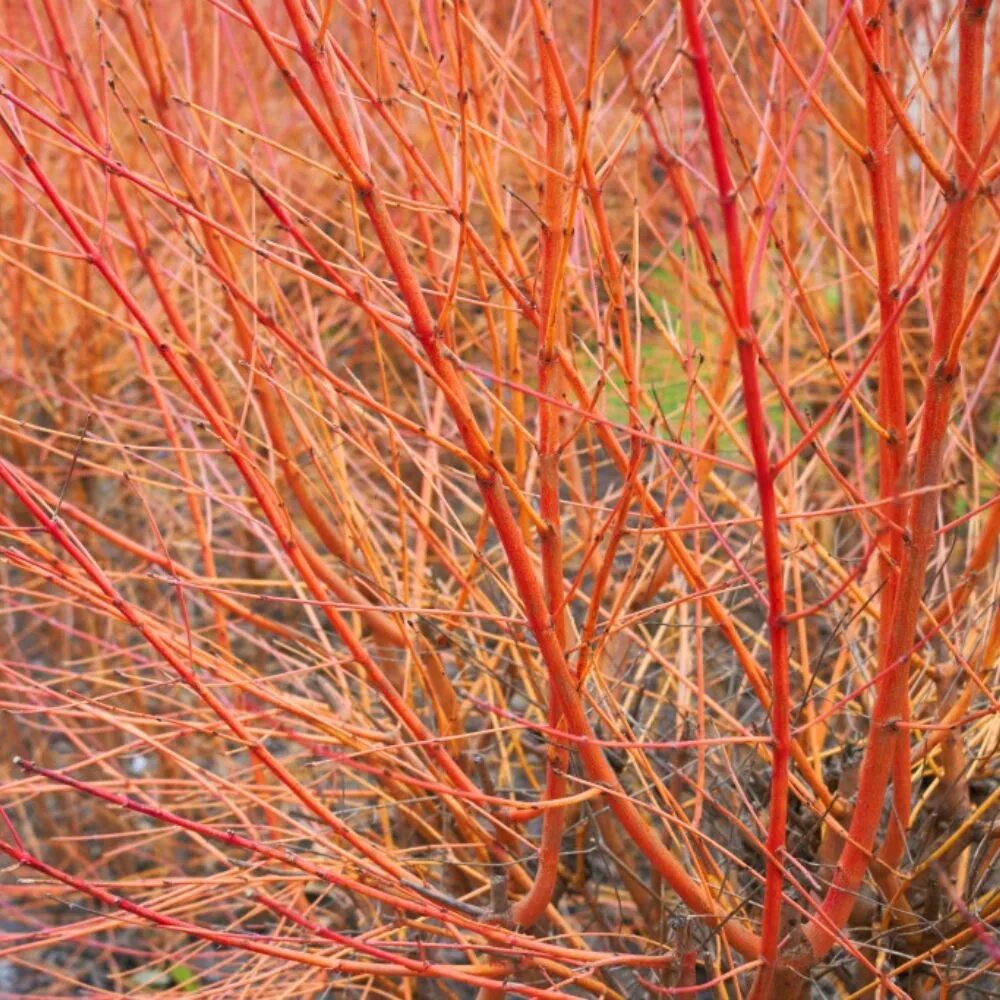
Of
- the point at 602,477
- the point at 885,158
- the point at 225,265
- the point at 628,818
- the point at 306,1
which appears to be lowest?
the point at 602,477

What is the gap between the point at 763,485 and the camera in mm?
1155

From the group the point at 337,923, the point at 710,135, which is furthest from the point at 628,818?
the point at 337,923

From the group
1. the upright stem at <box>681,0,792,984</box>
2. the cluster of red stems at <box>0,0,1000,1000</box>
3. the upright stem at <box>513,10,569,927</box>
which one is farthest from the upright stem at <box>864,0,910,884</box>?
the upright stem at <box>513,10,569,927</box>

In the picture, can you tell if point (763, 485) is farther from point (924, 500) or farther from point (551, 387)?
point (551, 387)

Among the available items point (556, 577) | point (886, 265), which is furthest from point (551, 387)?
point (886, 265)

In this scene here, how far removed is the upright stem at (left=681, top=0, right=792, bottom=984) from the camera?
0.91 metres

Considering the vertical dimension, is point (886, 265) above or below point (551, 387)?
above

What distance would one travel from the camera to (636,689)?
7.56 ft

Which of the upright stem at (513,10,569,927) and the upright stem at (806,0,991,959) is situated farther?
the upright stem at (513,10,569,927)

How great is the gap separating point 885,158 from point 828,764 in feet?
3.98

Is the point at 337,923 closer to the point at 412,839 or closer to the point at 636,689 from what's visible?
the point at 412,839

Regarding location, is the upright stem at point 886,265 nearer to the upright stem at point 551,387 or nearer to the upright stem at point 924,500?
the upright stem at point 924,500

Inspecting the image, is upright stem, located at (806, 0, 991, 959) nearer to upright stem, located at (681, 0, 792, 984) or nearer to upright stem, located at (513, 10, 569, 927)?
upright stem, located at (681, 0, 792, 984)

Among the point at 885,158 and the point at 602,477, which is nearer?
the point at 885,158
